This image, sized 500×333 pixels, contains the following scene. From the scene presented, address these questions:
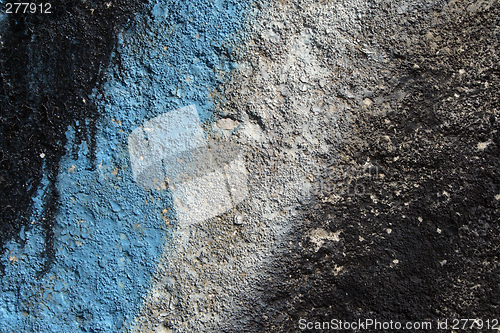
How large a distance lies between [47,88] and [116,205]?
508 millimetres

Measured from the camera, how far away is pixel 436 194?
104 cm

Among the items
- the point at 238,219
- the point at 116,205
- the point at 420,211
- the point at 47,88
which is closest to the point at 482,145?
the point at 420,211

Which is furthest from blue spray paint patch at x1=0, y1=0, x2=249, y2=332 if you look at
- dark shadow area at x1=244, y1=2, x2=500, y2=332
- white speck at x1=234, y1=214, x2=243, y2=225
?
dark shadow area at x1=244, y1=2, x2=500, y2=332

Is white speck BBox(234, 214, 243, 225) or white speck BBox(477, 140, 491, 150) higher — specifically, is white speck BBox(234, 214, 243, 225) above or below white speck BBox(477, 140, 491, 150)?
below

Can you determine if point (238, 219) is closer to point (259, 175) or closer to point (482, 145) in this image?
point (259, 175)

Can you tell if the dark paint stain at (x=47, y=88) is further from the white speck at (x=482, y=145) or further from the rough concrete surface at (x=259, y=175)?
the white speck at (x=482, y=145)

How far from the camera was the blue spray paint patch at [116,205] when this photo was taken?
1.05 metres

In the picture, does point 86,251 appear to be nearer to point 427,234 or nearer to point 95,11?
point 95,11

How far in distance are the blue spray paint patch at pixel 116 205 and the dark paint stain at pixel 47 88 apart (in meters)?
0.04

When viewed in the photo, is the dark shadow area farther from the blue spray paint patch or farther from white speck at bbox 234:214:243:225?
the blue spray paint patch

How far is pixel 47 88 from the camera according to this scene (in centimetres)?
104

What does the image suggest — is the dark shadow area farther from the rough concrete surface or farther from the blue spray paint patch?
the blue spray paint patch

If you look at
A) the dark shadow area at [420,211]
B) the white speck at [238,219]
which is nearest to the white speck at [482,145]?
the dark shadow area at [420,211]

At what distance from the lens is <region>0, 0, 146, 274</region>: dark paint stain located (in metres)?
1.03
